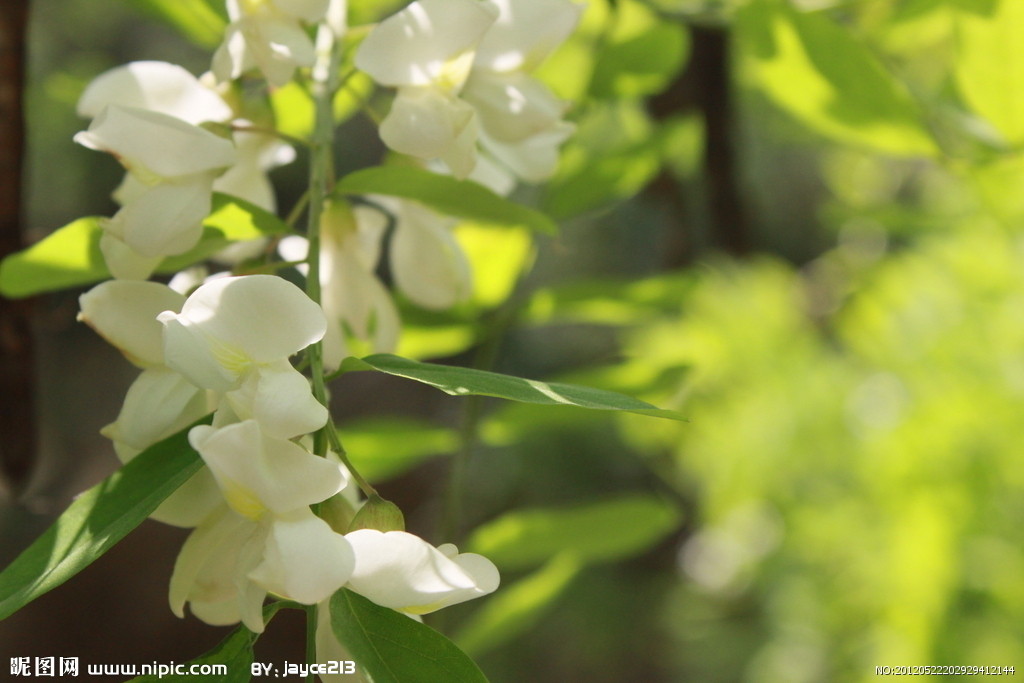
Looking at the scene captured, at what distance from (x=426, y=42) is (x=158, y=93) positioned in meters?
0.09

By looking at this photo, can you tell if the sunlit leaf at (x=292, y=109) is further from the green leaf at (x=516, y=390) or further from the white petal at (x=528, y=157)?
the green leaf at (x=516, y=390)

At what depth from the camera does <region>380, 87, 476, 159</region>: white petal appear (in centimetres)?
26

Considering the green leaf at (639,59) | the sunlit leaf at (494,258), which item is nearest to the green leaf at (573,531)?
the sunlit leaf at (494,258)

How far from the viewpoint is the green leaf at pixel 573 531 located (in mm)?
477

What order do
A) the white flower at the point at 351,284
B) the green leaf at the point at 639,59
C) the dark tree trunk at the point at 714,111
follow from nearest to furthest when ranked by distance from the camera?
the white flower at the point at 351,284 → the green leaf at the point at 639,59 → the dark tree trunk at the point at 714,111

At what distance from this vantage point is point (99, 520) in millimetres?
232

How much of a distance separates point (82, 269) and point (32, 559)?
0.11m

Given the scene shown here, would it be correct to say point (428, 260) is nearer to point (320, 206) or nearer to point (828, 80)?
point (320, 206)

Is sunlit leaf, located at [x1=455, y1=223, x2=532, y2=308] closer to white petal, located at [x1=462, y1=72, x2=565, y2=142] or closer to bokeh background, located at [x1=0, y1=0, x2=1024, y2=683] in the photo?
bokeh background, located at [x1=0, y1=0, x2=1024, y2=683]

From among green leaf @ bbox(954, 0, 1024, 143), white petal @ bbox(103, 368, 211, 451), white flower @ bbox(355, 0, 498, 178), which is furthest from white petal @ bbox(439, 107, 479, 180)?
green leaf @ bbox(954, 0, 1024, 143)

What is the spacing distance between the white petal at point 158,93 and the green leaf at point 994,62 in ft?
0.91

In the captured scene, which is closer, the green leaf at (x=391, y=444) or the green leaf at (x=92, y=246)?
the green leaf at (x=92, y=246)

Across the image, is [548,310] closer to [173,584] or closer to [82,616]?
[173,584]

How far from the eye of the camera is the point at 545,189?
0.51 meters
